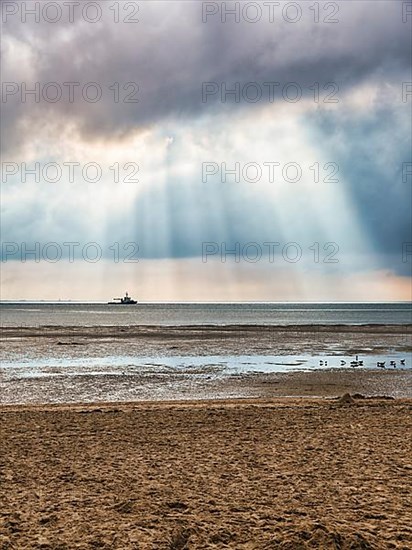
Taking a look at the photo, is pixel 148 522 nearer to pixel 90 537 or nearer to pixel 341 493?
pixel 90 537

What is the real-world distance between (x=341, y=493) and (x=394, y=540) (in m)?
1.77

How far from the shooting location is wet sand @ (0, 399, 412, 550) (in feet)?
21.1

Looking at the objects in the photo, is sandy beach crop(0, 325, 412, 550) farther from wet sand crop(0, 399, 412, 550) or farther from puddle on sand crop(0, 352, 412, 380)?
puddle on sand crop(0, 352, 412, 380)

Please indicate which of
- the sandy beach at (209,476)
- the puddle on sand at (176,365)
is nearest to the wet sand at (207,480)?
the sandy beach at (209,476)

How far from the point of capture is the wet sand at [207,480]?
6.44 meters

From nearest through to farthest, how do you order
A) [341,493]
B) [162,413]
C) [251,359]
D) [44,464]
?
[341,493]
[44,464]
[162,413]
[251,359]

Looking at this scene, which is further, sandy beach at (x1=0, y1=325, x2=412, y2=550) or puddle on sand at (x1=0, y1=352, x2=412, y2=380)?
puddle on sand at (x1=0, y1=352, x2=412, y2=380)

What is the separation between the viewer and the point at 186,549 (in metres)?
6.06

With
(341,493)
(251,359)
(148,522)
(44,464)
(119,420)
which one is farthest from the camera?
(251,359)

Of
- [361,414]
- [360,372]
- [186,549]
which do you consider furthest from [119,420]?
[360,372]

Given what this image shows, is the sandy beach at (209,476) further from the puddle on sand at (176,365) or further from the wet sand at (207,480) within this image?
the puddle on sand at (176,365)

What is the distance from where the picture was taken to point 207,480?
28.5 ft

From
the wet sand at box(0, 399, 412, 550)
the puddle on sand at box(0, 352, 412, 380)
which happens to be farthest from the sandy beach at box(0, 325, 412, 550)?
the puddle on sand at box(0, 352, 412, 380)

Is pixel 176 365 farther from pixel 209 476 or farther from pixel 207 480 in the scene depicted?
pixel 207 480
